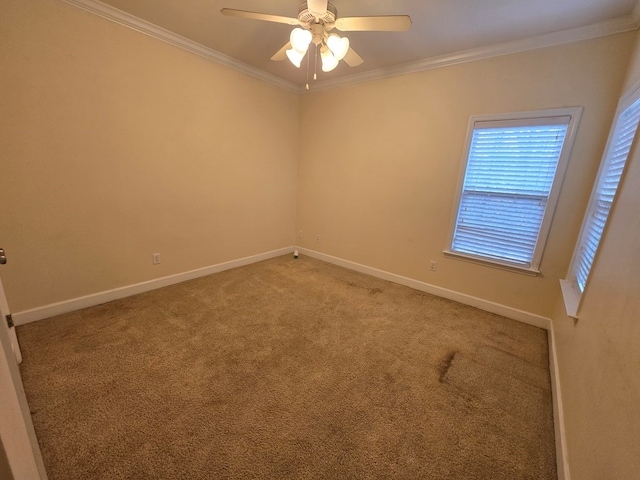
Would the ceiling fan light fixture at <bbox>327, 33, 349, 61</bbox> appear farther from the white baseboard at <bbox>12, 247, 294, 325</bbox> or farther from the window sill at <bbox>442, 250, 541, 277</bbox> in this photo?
the white baseboard at <bbox>12, 247, 294, 325</bbox>

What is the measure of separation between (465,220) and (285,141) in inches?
104

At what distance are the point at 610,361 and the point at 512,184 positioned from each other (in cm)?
191

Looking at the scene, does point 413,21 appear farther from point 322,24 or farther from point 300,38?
point 300,38

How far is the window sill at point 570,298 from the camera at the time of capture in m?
1.65

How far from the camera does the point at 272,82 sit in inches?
138

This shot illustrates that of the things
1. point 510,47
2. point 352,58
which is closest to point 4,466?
point 352,58

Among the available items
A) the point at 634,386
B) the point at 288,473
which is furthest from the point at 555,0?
the point at 288,473

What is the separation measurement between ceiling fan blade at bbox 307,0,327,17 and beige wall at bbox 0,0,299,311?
5.80 feet

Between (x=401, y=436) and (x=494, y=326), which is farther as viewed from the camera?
(x=494, y=326)

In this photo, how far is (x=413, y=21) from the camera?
2133 mm

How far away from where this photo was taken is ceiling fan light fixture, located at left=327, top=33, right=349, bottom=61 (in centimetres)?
173

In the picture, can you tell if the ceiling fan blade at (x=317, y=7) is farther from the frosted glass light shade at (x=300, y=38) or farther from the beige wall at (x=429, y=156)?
the beige wall at (x=429, y=156)

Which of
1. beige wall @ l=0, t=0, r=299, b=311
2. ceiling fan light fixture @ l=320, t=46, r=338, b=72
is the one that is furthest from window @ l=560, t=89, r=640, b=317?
beige wall @ l=0, t=0, r=299, b=311

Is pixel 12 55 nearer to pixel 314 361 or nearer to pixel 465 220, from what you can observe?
pixel 314 361
